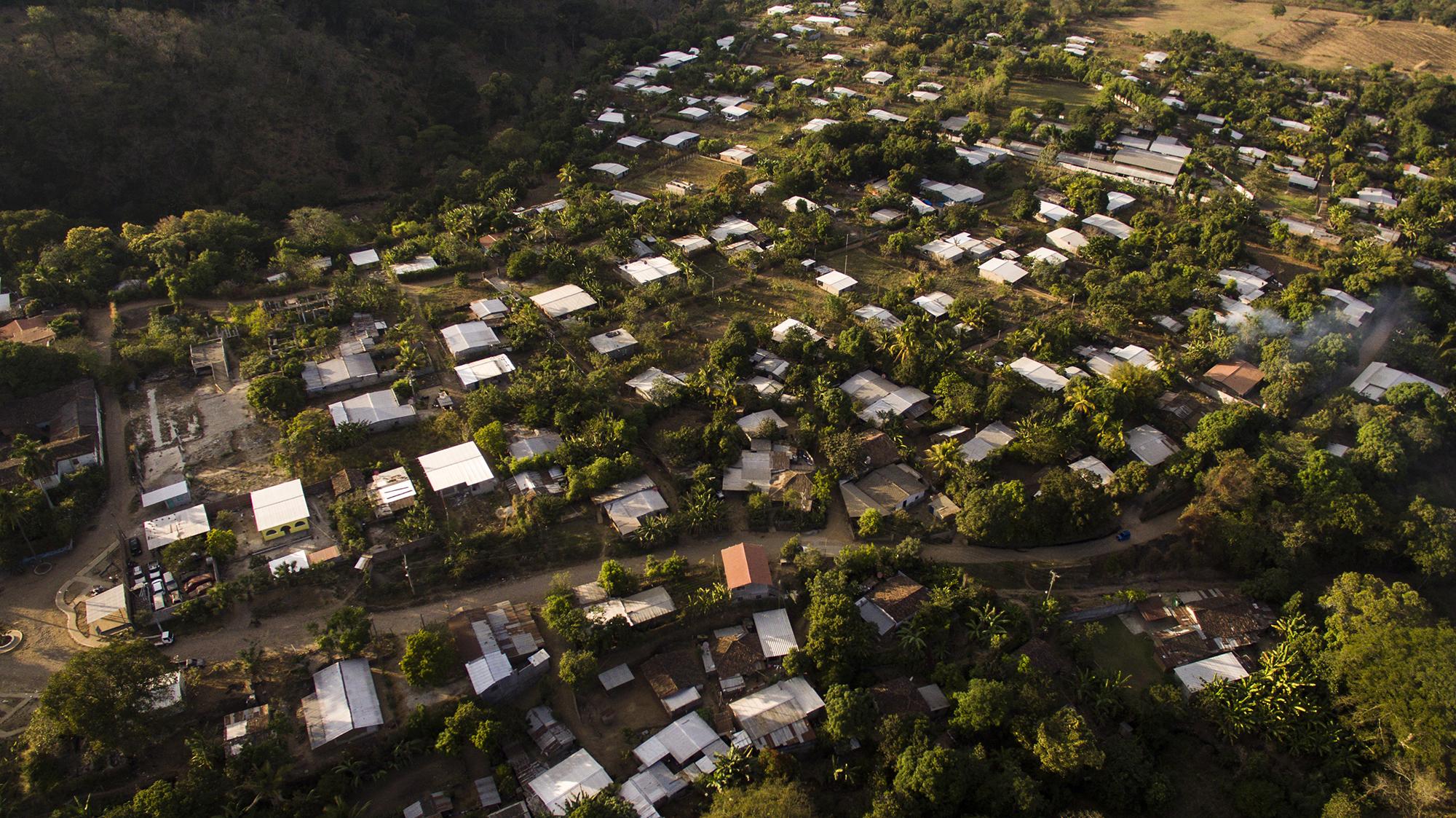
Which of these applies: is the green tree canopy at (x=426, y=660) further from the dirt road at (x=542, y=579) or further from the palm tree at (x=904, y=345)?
the palm tree at (x=904, y=345)

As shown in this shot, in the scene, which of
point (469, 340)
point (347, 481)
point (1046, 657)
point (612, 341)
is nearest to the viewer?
point (1046, 657)

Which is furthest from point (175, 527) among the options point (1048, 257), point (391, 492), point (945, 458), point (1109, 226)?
point (1109, 226)

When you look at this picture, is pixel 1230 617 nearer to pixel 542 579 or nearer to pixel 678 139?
pixel 542 579

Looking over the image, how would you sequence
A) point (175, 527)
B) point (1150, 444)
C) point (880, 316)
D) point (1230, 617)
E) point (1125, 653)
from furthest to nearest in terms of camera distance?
point (880, 316) < point (1150, 444) < point (1230, 617) < point (175, 527) < point (1125, 653)

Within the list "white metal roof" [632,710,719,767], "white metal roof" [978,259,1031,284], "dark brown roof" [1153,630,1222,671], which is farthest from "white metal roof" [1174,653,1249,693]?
"white metal roof" [978,259,1031,284]

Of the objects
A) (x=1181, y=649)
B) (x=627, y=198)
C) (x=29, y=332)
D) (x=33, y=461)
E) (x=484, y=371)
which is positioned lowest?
(x=1181, y=649)

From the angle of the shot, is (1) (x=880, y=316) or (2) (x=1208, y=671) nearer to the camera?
(2) (x=1208, y=671)

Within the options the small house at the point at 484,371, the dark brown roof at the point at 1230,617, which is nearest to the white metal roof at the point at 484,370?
the small house at the point at 484,371
